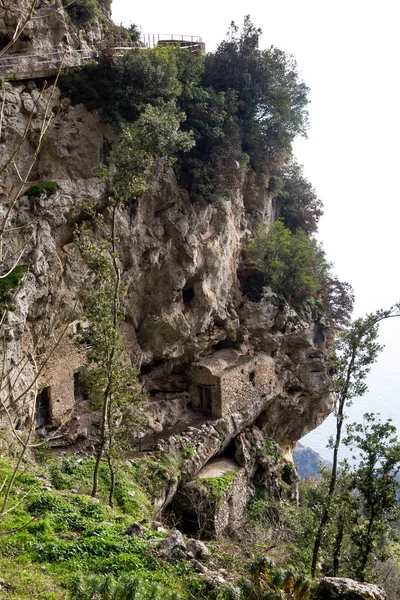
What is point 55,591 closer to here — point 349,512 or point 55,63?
point 349,512

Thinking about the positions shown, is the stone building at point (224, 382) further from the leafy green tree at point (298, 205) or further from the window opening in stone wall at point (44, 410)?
the leafy green tree at point (298, 205)

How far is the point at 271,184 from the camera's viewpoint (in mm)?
27688


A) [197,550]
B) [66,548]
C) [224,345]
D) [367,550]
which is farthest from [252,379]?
[66,548]

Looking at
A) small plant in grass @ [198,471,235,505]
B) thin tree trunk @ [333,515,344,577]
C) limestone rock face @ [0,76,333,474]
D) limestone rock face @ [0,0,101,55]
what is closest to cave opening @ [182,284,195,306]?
limestone rock face @ [0,76,333,474]

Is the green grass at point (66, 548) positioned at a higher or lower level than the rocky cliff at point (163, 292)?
lower

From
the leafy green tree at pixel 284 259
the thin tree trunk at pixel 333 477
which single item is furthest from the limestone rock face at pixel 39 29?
the thin tree trunk at pixel 333 477

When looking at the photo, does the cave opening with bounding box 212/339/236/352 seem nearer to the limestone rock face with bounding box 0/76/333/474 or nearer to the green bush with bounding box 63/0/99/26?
the limestone rock face with bounding box 0/76/333/474

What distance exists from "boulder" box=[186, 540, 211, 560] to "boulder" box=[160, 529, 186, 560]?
0.75ft

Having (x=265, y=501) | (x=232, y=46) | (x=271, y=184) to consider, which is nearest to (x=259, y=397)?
(x=265, y=501)

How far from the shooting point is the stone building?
2072 centimetres

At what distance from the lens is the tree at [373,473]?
43.1ft

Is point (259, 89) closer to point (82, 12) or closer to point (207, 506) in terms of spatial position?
point (82, 12)

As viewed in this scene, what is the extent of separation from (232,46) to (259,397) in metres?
18.0

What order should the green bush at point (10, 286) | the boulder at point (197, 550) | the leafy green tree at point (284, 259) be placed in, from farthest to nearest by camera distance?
the leafy green tree at point (284, 259)
the green bush at point (10, 286)
the boulder at point (197, 550)
